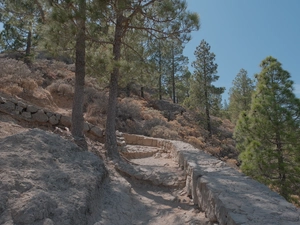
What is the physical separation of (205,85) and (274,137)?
38.0ft

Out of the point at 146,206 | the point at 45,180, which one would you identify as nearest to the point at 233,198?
the point at 146,206

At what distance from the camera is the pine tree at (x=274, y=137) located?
8.96m

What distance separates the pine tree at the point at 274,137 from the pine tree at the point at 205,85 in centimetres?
1059

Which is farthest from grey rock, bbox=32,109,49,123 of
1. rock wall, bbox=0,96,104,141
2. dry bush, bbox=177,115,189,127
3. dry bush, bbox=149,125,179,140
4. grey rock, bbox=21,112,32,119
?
dry bush, bbox=177,115,189,127

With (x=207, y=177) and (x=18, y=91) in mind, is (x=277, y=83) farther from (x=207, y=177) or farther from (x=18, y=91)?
(x=18, y=91)

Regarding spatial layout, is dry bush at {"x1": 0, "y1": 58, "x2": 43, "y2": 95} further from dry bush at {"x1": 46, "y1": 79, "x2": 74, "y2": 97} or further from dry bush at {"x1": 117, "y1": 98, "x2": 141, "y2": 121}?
dry bush at {"x1": 117, "y1": 98, "x2": 141, "y2": 121}

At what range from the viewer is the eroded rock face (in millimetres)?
2717

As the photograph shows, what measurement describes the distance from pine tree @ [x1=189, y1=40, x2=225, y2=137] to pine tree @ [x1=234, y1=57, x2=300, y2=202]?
417 inches

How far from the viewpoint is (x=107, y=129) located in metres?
6.66

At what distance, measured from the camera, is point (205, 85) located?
67.9ft

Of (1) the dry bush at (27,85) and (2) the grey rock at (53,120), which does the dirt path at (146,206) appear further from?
(1) the dry bush at (27,85)

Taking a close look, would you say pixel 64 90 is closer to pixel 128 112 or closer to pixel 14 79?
pixel 14 79

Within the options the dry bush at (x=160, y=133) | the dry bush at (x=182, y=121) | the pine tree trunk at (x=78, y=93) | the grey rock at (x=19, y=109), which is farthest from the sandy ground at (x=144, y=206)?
the dry bush at (x=182, y=121)

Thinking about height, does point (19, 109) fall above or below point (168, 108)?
below
